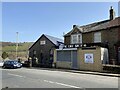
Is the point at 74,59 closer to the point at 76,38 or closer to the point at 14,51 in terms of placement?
the point at 76,38

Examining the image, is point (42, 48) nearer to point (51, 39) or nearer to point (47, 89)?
point (51, 39)

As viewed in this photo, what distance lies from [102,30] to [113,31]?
7.02 feet

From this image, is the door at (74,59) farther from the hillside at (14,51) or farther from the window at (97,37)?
the hillside at (14,51)

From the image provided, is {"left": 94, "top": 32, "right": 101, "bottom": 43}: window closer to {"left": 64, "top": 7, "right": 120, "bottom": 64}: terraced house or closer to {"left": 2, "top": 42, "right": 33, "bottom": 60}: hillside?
{"left": 64, "top": 7, "right": 120, "bottom": 64}: terraced house

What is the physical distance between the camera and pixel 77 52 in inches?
1214

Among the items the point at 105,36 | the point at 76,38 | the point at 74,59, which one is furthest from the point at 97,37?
the point at 74,59

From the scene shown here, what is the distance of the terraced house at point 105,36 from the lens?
98.8ft

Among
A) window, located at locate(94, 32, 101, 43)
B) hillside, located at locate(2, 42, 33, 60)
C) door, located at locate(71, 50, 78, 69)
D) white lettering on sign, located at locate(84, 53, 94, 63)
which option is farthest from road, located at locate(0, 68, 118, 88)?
hillside, located at locate(2, 42, 33, 60)

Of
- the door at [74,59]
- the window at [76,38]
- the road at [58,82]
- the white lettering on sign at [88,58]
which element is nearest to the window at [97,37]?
the window at [76,38]

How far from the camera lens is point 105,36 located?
105 feet

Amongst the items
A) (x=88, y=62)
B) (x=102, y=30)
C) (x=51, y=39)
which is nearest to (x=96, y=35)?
(x=102, y=30)

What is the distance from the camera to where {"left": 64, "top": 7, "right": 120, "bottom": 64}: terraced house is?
30.1 meters

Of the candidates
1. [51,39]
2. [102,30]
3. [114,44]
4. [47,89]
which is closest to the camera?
[47,89]

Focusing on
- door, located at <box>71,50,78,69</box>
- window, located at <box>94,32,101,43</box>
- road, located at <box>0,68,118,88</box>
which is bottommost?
road, located at <box>0,68,118,88</box>
